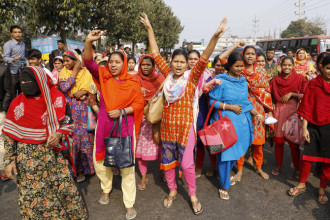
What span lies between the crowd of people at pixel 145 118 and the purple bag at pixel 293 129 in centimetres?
2

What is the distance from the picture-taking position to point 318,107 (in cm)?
286

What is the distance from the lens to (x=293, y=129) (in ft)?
11.1

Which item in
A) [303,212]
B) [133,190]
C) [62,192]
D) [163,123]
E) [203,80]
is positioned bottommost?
[303,212]

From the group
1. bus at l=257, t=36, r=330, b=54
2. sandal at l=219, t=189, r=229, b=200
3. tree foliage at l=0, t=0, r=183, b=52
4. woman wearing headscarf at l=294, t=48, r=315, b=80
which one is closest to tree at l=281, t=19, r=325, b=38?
bus at l=257, t=36, r=330, b=54

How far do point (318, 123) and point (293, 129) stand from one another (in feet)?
1.65

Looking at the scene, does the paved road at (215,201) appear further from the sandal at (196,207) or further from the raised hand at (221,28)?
the raised hand at (221,28)

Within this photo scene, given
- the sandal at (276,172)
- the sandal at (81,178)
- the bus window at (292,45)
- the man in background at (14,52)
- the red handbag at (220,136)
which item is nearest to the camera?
the red handbag at (220,136)

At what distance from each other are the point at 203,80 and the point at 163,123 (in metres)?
0.85

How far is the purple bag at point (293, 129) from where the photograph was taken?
334 cm

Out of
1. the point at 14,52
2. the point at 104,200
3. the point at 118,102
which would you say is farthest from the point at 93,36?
the point at 14,52

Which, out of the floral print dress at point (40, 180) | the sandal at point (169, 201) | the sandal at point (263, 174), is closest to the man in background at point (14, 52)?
the floral print dress at point (40, 180)

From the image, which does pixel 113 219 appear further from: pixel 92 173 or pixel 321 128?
pixel 321 128

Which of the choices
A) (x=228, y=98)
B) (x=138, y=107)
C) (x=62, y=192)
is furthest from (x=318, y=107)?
(x=62, y=192)

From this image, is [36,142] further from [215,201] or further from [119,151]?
[215,201]
